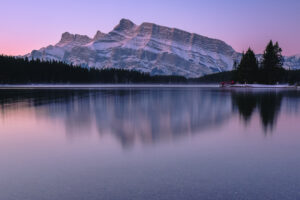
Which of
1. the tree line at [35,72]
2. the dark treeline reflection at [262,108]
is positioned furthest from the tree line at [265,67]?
the tree line at [35,72]

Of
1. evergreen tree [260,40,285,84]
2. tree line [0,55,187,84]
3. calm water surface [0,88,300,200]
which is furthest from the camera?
tree line [0,55,187,84]

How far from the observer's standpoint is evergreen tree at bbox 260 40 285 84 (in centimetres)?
8744

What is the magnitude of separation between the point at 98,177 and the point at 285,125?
12.0m

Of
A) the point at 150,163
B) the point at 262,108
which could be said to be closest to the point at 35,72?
the point at 262,108

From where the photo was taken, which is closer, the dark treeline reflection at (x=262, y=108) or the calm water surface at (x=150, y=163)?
the calm water surface at (x=150, y=163)

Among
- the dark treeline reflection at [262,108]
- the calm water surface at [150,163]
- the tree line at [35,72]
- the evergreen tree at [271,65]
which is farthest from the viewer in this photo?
the tree line at [35,72]

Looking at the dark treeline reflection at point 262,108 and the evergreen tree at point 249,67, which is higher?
the evergreen tree at point 249,67

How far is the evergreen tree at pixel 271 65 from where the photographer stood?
8744 cm

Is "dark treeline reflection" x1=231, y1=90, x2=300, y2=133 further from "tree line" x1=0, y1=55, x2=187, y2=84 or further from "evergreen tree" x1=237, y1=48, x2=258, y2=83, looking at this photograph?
"tree line" x1=0, y1=55, x2=187, y2=84

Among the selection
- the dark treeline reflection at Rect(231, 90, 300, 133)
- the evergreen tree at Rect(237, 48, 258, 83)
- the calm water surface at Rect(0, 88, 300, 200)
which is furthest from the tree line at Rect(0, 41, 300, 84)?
the calm water surface at Rect(0, 88, 300, 200)

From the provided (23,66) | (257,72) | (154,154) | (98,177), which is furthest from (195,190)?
(23,66)

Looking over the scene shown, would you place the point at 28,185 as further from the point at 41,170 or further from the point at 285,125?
the point at 285,125

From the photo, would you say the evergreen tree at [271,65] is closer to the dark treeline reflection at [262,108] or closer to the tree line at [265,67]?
the tree line at [265,67]

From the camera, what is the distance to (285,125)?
14.3 metres
